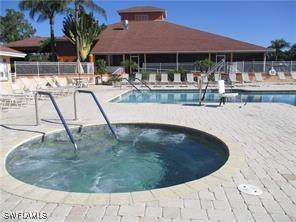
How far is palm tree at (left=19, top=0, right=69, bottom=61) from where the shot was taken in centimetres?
3184

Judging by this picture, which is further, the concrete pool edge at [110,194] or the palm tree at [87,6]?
the palm tree at [87,6]

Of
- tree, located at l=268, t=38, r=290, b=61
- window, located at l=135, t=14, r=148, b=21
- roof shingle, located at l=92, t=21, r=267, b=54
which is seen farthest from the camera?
tree, located at l=268, t=38, r=290, b=61

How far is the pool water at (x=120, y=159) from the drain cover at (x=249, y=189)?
63.0 inches

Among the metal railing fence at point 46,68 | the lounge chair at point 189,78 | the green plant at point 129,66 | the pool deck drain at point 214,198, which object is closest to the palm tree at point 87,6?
the green plant at point 129,66

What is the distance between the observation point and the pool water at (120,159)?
559 centimetres

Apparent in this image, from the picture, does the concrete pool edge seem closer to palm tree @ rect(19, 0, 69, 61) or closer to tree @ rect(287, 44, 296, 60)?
palm tree @ rect(19, 0, 69, 61)

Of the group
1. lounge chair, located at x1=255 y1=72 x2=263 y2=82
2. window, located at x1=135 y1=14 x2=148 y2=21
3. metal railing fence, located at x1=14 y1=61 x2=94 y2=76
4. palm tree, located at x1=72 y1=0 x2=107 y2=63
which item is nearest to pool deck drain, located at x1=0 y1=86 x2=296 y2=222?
metal railing fence, located at x1=14 y1=61 x2=94 y2=76

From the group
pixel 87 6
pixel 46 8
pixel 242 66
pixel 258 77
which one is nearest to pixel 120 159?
pixel 258 77

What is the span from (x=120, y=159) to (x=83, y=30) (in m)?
24.8

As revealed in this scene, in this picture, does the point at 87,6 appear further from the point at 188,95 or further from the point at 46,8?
the point at 188,95

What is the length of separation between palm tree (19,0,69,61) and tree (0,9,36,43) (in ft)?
93.0

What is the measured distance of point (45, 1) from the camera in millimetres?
31781

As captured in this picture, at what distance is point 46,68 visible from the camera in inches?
909

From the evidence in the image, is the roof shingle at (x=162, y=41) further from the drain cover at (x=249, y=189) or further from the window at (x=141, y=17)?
the drain cover at (x=249, y=189)
